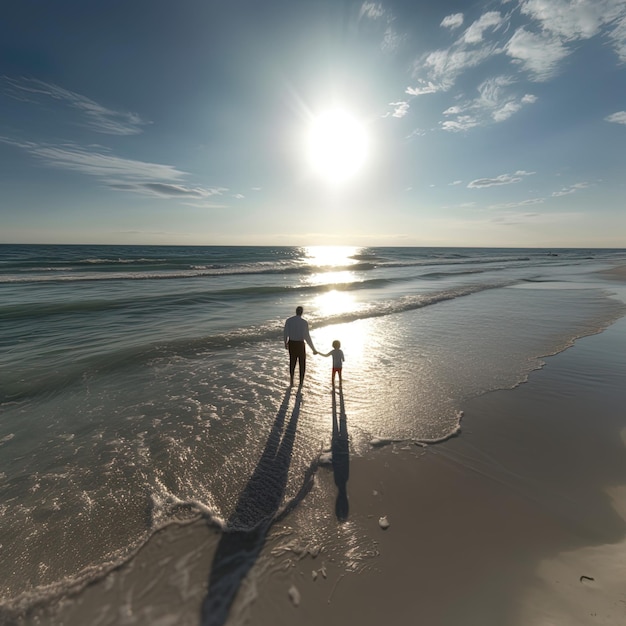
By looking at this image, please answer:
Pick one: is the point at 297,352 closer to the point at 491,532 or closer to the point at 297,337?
the point at 297,337

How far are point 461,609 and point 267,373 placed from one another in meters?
6.78

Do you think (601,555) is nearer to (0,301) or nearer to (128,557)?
(128,557)

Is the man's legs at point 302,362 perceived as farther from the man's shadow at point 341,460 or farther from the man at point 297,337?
the man's shadow at point 341,460

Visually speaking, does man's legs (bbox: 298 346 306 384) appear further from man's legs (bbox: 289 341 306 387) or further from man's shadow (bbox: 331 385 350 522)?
man's shadow (bbox: 331 385 350 522)

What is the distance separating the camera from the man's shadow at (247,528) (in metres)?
3.19

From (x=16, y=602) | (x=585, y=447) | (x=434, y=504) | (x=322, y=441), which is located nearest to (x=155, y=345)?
(x=322, y=441)

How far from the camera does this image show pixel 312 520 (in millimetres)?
4059

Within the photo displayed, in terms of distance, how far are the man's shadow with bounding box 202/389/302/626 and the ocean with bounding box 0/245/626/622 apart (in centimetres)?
4

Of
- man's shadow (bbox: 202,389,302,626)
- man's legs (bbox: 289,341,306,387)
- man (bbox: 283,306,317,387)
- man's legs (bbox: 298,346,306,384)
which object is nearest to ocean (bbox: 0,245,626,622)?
man's shadow (bbox: 202,389,302,626)

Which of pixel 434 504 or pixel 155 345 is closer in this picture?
pixel 434 504

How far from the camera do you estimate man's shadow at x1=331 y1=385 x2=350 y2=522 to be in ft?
14.0

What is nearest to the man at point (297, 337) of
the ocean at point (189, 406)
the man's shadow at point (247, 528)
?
the ocean at point (189, 406)

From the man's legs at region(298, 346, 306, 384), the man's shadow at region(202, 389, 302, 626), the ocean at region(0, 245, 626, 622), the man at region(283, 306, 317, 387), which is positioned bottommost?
the ocean at region(0, 245, 626, 622)

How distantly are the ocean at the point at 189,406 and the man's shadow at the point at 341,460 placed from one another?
0.38 feet
